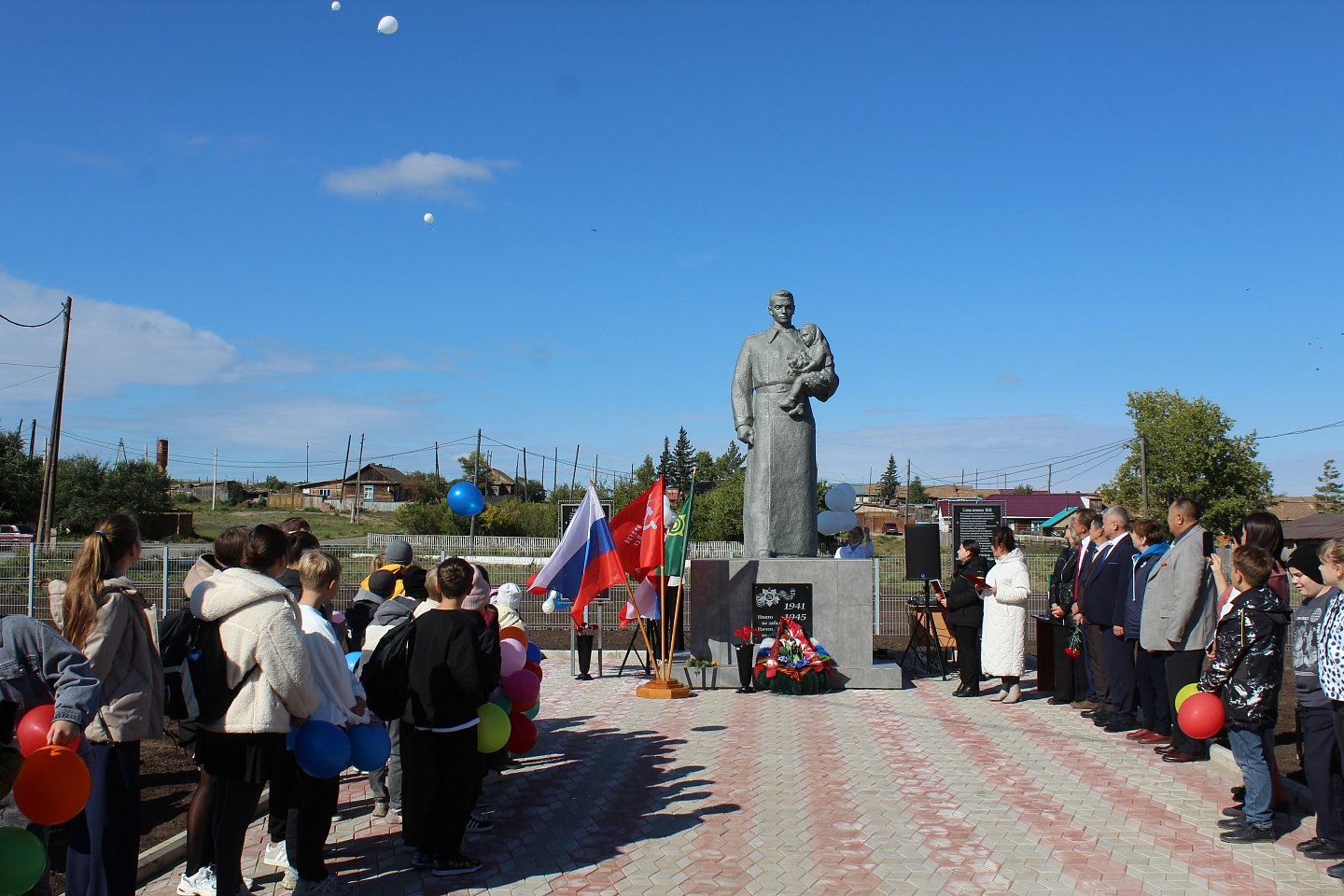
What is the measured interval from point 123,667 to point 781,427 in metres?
8.89

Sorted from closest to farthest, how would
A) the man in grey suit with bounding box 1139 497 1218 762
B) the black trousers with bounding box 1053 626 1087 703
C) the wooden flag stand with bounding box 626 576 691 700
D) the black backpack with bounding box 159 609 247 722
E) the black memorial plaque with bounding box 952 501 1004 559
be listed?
the black backpack with bounding box 159 609 247 722 < the man in grey suit with bounding box 1139 497 1218 762 < the black trousers with bounding box 1053 626 1087 703 < the wooden flag stand with bounding box 626 576 691 700 < the black memorial plaque with bounding box 952 501 1004 559

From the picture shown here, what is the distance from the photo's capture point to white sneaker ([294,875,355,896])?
518 centimetres

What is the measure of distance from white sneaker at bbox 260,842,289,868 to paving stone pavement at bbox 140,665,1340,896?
0.07 m

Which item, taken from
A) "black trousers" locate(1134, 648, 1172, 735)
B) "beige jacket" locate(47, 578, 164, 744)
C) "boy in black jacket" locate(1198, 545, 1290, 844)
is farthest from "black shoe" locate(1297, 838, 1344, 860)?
"beige jacket" locate(47, 578, 164, 744)

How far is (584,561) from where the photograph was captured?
1083 centimetres

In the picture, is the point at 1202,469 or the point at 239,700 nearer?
the point at 239,700

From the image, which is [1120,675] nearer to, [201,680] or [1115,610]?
[1115,610]

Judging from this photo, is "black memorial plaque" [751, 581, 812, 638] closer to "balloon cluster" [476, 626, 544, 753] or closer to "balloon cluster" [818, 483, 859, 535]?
"balloon cluster" [818, 483, 859, 535]

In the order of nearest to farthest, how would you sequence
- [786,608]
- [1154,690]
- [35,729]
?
[35,729], [1154,690], [786,608]

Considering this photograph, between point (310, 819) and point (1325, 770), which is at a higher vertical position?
point (1325, 770)

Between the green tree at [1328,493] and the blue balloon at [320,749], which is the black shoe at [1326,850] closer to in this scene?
the blue balloon at [320,749]

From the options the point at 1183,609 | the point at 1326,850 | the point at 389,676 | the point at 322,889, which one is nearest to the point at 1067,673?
the point at 1183,609

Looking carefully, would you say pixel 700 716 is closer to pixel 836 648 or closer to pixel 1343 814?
pixel 836 648

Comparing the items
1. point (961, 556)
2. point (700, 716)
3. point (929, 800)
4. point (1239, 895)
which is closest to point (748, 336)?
point (961, 556)
